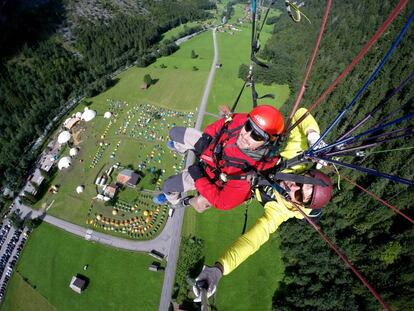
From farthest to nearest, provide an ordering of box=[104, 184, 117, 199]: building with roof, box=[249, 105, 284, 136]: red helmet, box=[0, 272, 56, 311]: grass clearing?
box=[104, 184, 117, 199]: building with roof
box=[0, 272, 56, 311]: grass clearing
box=[249, 105, 284, 136]: red helmet

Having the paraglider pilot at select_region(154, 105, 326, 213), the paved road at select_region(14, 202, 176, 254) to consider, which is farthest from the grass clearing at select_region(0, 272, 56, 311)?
the paraglider pilot at select_region(154, 105, 326, 213)

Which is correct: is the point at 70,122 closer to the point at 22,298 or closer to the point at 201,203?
the point at 22,298

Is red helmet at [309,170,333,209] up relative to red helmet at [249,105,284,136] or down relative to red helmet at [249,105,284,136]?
down

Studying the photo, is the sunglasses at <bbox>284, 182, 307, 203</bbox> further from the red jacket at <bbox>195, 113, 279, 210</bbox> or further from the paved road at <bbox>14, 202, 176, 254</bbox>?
the paved road at <bbox>14, 202, 176, 254</bbox>

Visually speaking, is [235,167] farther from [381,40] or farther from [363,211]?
[381,40]

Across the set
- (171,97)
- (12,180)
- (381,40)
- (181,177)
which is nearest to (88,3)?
(171,97)

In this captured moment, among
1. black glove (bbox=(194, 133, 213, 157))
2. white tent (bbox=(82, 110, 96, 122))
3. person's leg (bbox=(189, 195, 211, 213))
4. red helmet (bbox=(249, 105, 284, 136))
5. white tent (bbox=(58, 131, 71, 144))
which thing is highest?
red helmet (bbox=(249, 105, 284, 136))

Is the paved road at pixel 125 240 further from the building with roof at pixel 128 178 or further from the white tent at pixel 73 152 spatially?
the white tent at pixel 73 152
